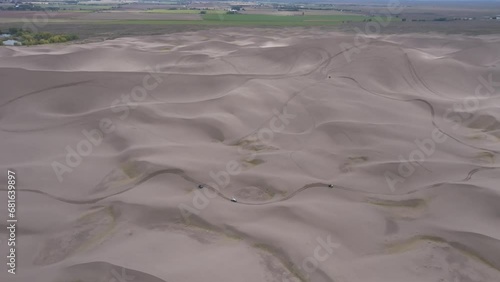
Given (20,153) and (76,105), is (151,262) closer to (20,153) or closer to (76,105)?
(20,153)

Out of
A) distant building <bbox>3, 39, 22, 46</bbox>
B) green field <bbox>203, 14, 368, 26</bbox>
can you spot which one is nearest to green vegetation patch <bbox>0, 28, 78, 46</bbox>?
distant building <bbox>3, 39, 22, 46</bbox>

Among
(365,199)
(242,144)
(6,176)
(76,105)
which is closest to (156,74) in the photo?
(76,105)

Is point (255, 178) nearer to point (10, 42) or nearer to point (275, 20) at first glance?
point (10, 42)

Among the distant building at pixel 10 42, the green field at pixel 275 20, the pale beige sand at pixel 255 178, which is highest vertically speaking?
the distant building at pixel 10 42

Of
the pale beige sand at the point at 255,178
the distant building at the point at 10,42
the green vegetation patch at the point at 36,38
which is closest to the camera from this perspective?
the pale beige sand at the point at 255,178

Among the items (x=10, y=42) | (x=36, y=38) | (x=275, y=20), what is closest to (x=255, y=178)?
(x=10, y=42)

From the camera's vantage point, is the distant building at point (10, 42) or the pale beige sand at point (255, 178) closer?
the pale beige sand at point (255, 178)

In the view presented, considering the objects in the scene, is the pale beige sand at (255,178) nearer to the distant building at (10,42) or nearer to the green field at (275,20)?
the distant building at (10,42)

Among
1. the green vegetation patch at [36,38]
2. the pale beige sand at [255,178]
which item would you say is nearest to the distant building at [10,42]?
the green vegetation patch at [36,38]
